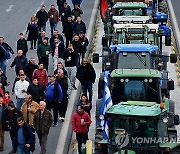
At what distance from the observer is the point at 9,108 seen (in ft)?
65.5

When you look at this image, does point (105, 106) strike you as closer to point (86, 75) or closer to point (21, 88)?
point (21, 88)

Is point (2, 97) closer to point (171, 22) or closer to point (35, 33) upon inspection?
point (35, 33)

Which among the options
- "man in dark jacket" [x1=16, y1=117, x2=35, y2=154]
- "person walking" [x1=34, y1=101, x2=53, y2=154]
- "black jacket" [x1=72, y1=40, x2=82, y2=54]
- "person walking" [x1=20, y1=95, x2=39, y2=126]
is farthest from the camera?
"black jacket" [x1=72, y1=40, x2=82, y2=54]

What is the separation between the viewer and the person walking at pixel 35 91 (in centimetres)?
2216

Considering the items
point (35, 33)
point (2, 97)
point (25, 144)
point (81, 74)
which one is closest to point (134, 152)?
point (25, 144)

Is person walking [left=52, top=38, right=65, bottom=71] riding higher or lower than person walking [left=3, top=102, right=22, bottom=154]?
higher

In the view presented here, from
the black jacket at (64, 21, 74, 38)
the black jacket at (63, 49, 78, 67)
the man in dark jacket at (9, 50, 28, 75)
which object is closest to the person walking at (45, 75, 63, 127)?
the black jacket at (63, 49, 78, 67)

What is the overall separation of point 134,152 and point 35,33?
16496 millimetres

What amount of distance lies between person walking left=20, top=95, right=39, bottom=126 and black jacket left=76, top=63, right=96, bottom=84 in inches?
144

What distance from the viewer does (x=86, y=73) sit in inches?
951

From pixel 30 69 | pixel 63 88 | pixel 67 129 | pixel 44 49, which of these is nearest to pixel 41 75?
pixel 30 69

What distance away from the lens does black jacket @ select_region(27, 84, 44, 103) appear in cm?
2216

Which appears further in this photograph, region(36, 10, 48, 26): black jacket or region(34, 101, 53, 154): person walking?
region(36, 10, 48, 26): black jacket

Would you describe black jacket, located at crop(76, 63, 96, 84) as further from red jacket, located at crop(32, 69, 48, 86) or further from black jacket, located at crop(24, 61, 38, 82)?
black jacket, located at crop(24, 61, 38, 82)
